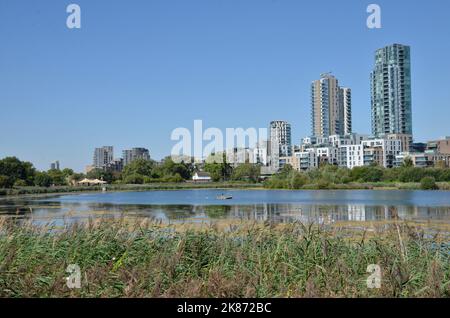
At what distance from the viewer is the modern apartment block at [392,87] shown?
72562 millimetres

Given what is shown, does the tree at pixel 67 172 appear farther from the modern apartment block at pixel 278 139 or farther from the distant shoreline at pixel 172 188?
the modern apartment block at pixel 278 139

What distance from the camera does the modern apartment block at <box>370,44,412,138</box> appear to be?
72562 millimetres

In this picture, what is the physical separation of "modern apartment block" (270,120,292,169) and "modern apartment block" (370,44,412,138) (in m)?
30.1

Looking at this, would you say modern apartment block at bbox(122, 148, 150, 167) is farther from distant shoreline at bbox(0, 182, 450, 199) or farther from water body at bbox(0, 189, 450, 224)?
water body at bbox(0, 189, 450, 224)

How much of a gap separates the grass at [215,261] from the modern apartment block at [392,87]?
2530 inches

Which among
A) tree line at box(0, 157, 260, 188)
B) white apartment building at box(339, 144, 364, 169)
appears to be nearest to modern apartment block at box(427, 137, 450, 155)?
white apartment building at box(339, 144, 364, 169)

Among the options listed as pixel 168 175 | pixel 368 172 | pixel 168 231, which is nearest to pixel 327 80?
pixel 368 172

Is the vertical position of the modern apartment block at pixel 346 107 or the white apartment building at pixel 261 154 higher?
the modern apartment block at pixel 346 107

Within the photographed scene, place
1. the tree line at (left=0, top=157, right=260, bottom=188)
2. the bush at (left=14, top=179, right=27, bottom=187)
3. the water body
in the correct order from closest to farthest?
the water body < the bush at (left=14, top=179, right=27, bottom=187) < the tree line at (left=0, top=157, right=260, bottom=188)

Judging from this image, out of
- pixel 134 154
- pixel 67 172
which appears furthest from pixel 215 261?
pixel 67 172

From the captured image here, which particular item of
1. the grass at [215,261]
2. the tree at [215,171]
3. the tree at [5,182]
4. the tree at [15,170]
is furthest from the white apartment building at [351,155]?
the grass at [215,261]

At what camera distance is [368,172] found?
301 ft
